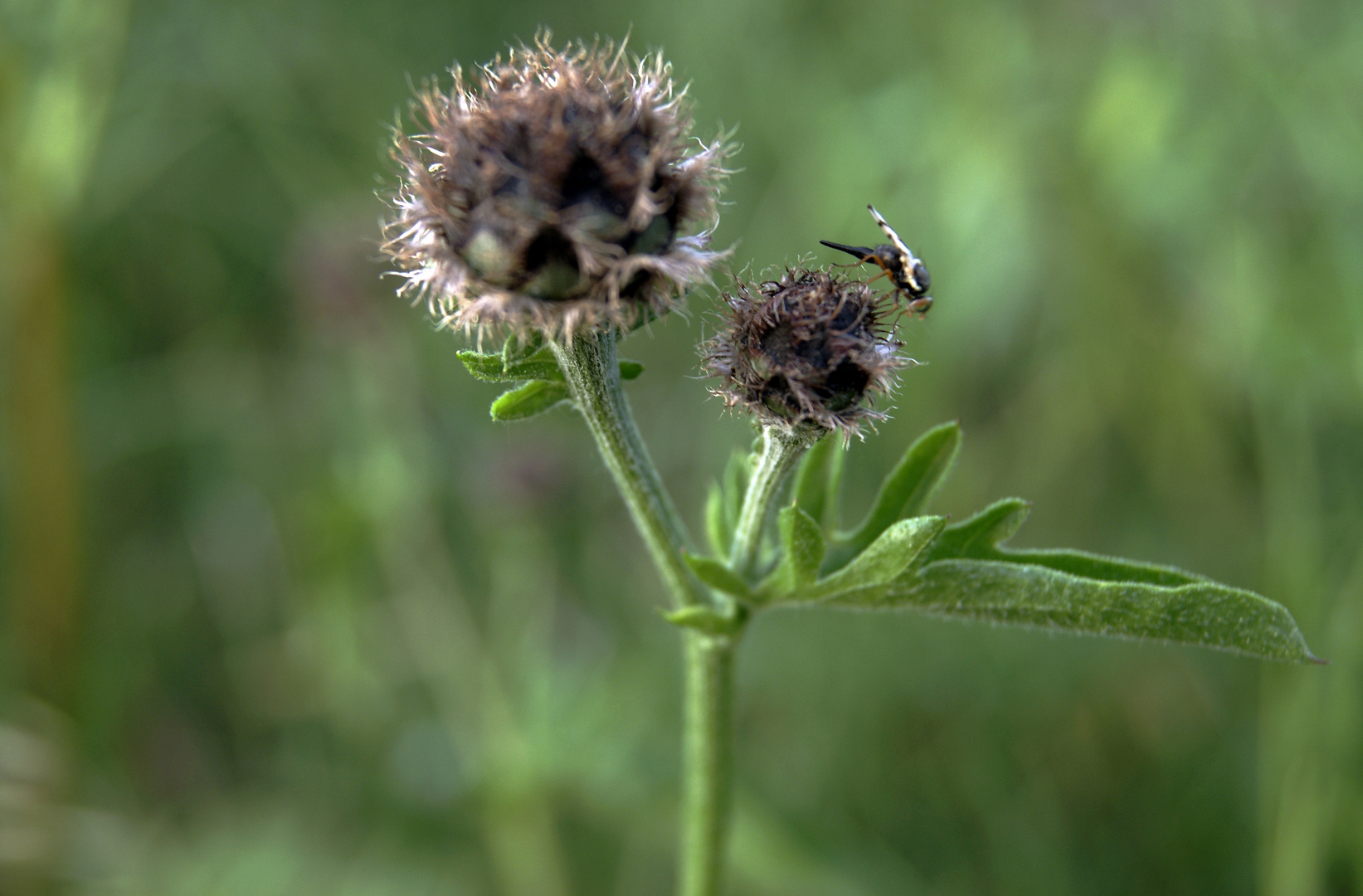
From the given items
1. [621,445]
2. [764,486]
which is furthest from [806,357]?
[621,445]

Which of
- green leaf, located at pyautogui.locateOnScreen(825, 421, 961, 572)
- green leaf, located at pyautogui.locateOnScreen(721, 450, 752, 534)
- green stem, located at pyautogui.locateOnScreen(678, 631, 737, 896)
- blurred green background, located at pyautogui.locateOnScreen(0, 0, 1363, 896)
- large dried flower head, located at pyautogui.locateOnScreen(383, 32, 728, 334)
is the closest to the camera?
large dried flower head, located at pyautogui.locateOnScreen(383, 32, 728, 334)

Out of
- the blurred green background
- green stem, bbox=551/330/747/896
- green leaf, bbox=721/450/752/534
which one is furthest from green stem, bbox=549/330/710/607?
the blurred green background

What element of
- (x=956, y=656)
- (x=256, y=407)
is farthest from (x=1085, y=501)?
(x=256, y=407)

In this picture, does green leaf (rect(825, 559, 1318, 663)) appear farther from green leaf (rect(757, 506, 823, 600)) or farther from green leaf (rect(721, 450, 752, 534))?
green leaf (rect(721, 450, 752, 534))

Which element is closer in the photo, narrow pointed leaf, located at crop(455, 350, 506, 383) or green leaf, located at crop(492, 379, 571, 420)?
narrow pointed leaf, located at crop(455, 350, 506, 383)

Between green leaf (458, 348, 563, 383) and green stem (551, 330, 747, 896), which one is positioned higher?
green leaf (458, 348, 563, 383)

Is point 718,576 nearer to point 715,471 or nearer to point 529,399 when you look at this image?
point 529,399

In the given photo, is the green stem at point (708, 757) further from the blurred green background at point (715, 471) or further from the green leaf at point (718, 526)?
the blurred green background at point (715, 471)
